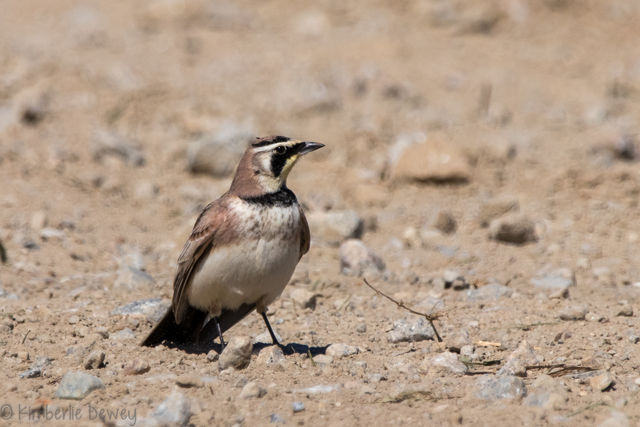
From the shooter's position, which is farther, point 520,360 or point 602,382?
point 520,360

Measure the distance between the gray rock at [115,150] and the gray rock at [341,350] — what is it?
492 centimetres

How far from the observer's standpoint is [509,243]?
820cm

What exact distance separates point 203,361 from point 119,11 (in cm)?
891

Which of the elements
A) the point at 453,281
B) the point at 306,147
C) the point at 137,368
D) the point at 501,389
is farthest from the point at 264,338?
the point at 501,389

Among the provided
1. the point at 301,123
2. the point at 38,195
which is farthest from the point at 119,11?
the point at 38,195

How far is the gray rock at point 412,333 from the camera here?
223 inches

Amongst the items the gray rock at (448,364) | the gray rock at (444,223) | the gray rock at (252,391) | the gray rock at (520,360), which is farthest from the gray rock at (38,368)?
the gray rock at (444,223)

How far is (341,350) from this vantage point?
17.8 ft

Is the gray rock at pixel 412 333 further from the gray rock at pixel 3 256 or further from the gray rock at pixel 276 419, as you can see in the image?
the gray rock at pixel 3 256

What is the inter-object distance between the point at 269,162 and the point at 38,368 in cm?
170

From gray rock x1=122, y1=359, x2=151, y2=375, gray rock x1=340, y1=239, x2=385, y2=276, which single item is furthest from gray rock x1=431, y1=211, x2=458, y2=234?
gray rock x1=122, y1=359, x2=151, y2=375

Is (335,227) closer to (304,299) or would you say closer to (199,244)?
(304,299)

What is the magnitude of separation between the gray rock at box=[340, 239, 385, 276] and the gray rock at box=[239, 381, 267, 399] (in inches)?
105

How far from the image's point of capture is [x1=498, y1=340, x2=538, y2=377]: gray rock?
4.96 meters
